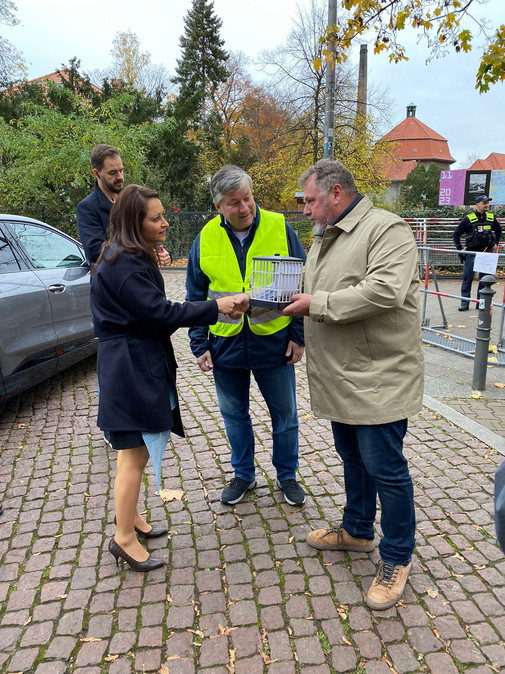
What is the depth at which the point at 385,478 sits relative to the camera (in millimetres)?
2359

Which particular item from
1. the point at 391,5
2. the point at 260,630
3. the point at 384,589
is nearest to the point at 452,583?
the point at 384,589

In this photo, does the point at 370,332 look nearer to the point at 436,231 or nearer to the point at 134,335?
the point at 134,335

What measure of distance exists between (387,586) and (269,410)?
3.97 ft

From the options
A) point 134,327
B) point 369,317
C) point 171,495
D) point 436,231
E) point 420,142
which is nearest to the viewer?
point 369,317

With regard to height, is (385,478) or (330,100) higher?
(330,100)

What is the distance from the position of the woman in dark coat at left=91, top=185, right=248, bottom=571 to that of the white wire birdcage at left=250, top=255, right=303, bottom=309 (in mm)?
169

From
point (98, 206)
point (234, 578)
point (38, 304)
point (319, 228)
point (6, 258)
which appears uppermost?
point (98, 206)

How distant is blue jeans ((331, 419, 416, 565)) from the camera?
2342 millimetres

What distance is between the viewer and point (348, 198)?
7.71 feet

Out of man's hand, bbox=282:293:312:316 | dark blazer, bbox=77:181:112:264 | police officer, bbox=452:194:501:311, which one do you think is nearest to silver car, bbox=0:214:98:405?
dark blazer, bbox=77:181:112:264

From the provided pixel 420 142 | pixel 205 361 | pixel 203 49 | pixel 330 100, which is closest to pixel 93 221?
pixel 205 361

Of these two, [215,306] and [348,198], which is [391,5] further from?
[215,306]

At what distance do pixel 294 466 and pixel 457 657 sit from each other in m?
1.43

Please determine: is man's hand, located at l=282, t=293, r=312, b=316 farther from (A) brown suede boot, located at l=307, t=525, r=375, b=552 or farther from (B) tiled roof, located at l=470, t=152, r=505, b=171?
(B) tiled roof, located at l=470, t=152, r=505, b=171
